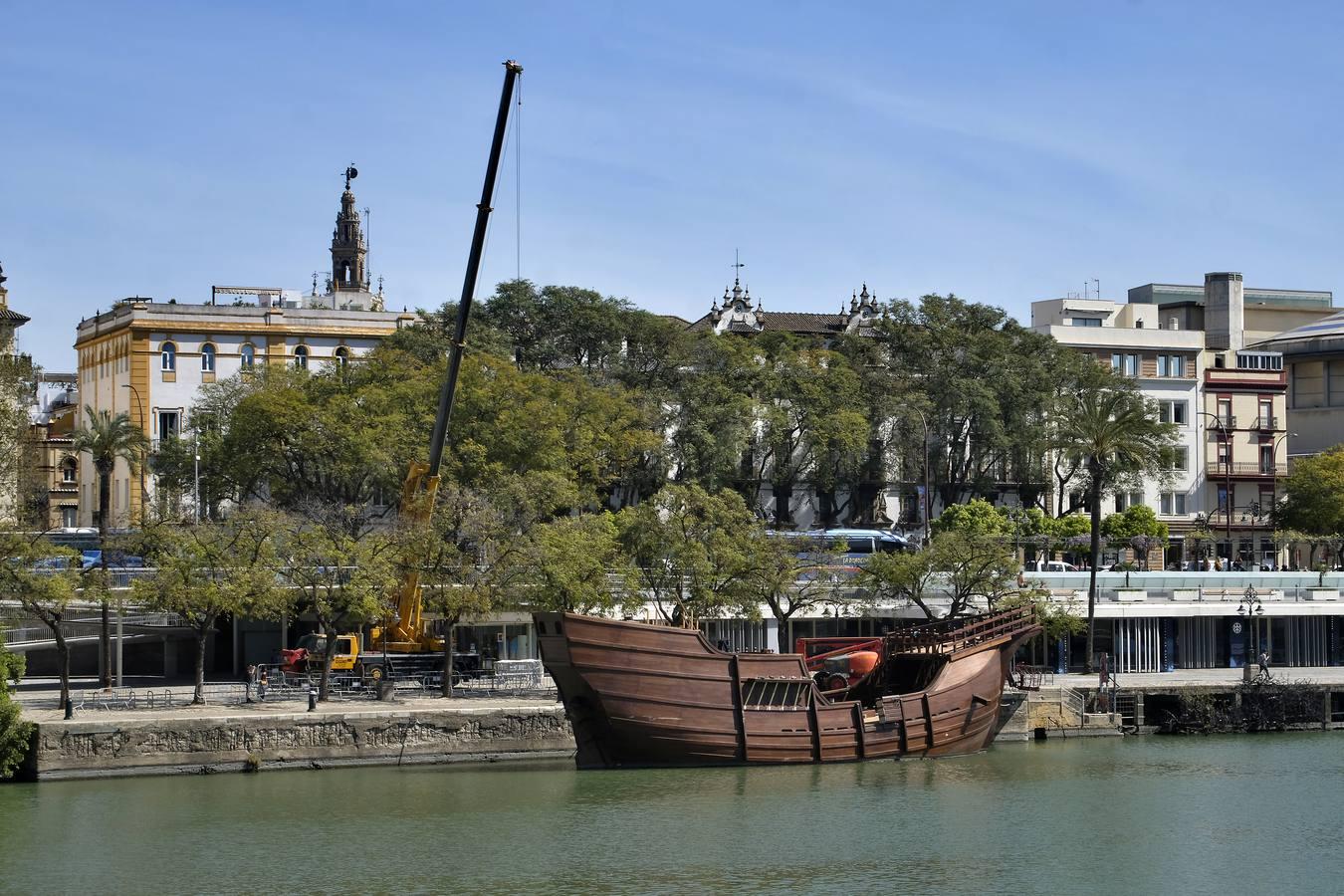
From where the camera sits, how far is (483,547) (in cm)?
7031

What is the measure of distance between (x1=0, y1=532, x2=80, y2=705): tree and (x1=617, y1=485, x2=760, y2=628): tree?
19090 mm

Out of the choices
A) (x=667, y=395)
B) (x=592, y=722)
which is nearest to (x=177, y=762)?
(x=592, y=722)

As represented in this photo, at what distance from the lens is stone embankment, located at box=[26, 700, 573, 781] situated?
5538 cm

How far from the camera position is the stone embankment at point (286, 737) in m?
55.4

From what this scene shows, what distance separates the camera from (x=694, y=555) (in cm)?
6962

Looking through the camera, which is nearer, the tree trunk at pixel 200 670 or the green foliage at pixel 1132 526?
the tree trunk at pixel 200 670

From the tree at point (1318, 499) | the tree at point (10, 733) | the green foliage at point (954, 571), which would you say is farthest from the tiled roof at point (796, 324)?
the tree at point (10, 733)

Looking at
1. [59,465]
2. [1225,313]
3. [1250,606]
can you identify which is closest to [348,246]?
[59,465]

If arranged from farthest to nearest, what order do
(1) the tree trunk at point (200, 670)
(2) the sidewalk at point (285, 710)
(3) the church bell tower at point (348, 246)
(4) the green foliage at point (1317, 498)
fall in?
1. (3) the church bell tower at point (348, 246)
2. (4) the green foliage at point (1317, 498)
3. (1) the tree trunk at point (200, 670)
4. (2) the sidewalk at point (285, 710)

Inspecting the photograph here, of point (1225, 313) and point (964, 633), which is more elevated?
point (1225, 313)

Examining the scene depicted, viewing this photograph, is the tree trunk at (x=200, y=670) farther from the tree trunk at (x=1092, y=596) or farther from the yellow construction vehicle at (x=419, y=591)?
the tree trunk at (x=1092, y=596)

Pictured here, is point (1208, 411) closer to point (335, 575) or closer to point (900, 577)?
point (900, 577)

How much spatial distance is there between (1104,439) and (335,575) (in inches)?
1229

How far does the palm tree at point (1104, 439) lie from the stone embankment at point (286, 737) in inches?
968
